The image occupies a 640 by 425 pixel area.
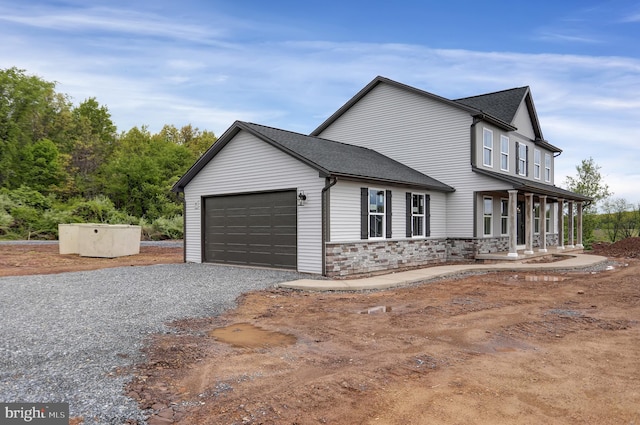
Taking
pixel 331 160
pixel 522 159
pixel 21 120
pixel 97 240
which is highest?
pixel 21 120

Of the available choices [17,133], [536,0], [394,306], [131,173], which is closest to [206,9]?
[536,0]

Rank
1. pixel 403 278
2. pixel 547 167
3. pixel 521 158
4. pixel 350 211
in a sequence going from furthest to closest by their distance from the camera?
pixel 547 167, pixel 521 158, pixel 350 211, pixel 403 278

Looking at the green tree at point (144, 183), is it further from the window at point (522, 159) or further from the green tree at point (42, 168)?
the window at point (522, 159)

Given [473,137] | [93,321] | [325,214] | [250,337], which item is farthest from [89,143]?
[250,337]

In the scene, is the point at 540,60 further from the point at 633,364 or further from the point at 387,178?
the point at 633,364

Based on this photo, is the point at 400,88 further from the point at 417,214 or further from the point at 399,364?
the point at 399,364

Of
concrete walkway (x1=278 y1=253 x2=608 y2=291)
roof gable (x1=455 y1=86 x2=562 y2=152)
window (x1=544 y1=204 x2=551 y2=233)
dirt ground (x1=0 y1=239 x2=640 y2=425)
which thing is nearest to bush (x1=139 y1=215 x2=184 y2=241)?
roof gable (x1=455 y1=86 x2=562 y2=152)

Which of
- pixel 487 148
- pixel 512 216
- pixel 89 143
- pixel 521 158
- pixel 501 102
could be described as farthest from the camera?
pixel 89 143

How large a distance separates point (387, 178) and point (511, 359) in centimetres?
872

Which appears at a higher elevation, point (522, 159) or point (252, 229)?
point (522, 159)

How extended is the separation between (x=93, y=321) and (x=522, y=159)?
1916 centimetres

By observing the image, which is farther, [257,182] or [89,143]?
[89,143]

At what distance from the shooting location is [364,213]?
13.0 m

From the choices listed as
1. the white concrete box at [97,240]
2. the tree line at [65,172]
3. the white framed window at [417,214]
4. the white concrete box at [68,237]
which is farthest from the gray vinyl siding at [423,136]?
the tree line at [65,172]
